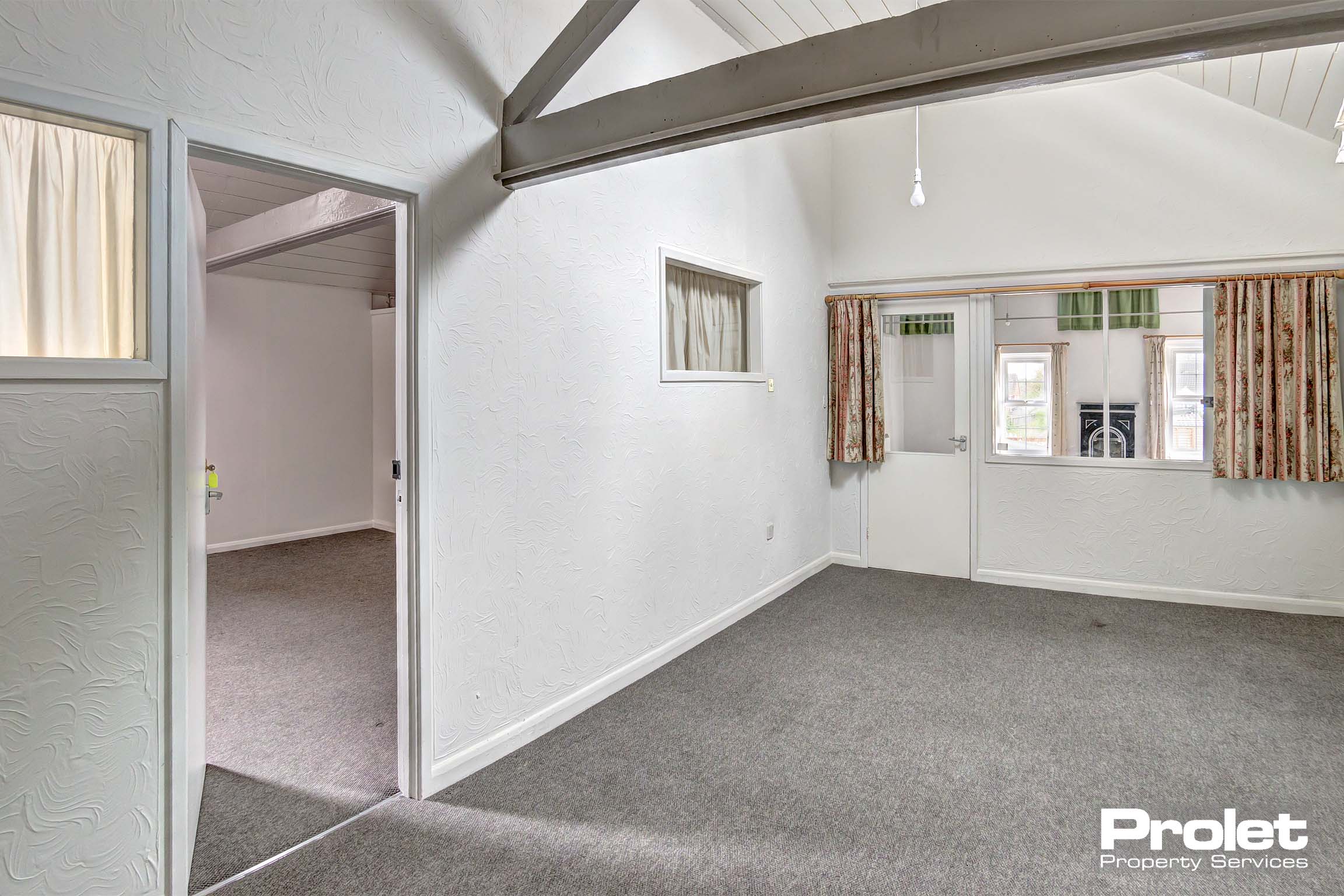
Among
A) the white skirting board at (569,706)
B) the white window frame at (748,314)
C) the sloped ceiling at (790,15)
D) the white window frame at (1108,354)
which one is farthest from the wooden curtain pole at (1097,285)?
the white skirting board at (569,706)

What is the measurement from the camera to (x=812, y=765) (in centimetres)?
249

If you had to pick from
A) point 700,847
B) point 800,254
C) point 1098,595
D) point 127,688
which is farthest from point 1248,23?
point 1098,595

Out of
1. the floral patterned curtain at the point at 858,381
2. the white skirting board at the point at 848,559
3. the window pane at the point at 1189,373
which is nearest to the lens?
the window pane at the point at 1189,373

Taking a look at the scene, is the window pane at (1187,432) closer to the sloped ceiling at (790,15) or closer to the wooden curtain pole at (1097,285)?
the wooden curtain pole at (1097,285)

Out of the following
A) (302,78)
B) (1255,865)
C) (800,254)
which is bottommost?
(1255,865)

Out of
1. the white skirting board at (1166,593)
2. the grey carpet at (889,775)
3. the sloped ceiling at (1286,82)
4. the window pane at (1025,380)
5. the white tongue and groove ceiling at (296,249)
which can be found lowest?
the grey carpet at (889,775)

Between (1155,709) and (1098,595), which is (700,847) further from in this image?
(1098,595)

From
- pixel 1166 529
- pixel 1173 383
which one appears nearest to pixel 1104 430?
pixel 1173 383

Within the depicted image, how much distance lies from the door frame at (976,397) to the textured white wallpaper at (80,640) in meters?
4.65

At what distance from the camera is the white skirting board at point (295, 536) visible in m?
5.77

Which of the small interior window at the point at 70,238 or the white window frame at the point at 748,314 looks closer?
the small interior window at the point at 70,238

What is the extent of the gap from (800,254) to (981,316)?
4.31ft

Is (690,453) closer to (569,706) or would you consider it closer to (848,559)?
(569,706)

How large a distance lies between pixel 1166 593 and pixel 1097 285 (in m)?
1.98
